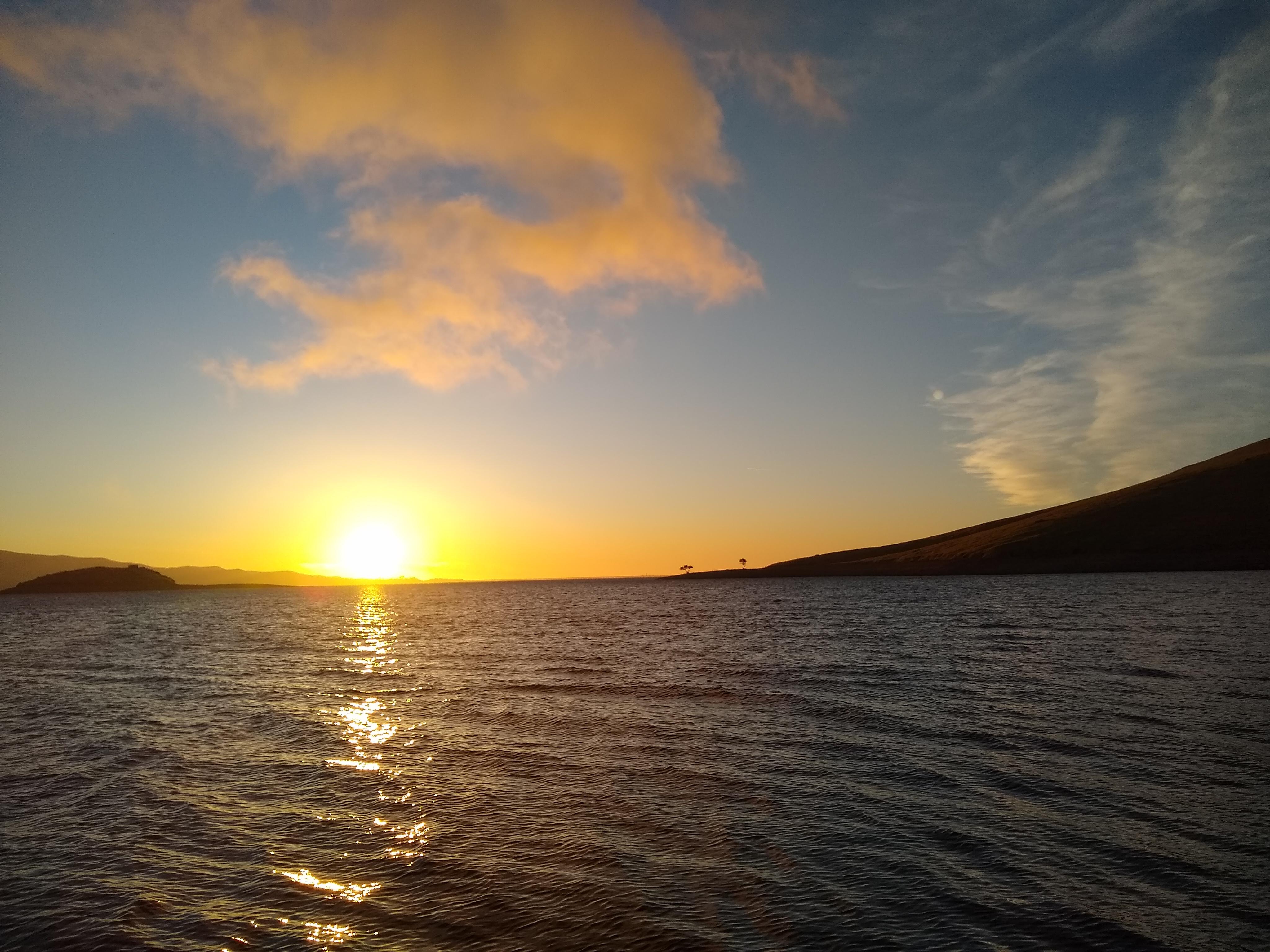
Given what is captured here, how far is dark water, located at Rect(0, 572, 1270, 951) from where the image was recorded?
47.4ft

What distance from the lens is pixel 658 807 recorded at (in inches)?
841

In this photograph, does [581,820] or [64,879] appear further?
[581,820]

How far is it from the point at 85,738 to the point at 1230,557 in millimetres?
216553

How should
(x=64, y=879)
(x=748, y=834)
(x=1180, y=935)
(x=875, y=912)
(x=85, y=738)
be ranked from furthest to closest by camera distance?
(x=85, y=738) < (x=748, y=834) < (x=64, y=879) < (x=875, y=912) < (x=1180, y=935)

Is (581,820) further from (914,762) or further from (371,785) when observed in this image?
(914,762)

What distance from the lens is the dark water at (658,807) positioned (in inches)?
568

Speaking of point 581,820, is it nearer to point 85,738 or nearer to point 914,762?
point 914,762

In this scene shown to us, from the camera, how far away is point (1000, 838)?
18.2 meters

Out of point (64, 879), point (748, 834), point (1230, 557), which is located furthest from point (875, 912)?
point (1230, 557)

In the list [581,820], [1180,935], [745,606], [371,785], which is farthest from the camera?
[745,606]

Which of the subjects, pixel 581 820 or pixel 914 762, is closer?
pixel 581 820

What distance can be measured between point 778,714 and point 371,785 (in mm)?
18752

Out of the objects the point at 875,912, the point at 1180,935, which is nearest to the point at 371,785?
the point at 875,912

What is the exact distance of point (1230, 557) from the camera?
170 m
